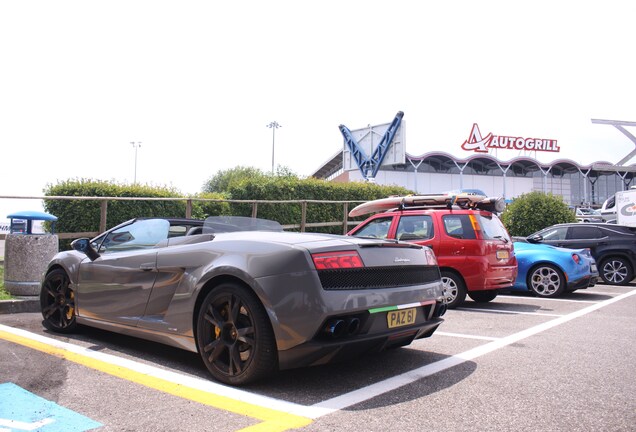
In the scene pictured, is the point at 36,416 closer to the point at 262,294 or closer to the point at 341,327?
the point at 262,294

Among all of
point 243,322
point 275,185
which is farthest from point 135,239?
point 275,185

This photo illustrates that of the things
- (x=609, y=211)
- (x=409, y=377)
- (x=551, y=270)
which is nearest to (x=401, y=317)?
(x=409, y=377)

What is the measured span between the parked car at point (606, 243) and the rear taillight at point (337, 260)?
400 inches

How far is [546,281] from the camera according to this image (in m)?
10.1

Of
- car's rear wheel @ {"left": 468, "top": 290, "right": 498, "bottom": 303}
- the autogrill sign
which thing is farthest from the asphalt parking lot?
the autogrill sign

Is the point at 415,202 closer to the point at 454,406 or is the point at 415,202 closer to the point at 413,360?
the point at 413,360

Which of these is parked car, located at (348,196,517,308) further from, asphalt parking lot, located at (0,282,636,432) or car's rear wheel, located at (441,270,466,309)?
asphalt parking lot, located at (0,282,636,432)

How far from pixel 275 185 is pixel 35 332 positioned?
12.6m

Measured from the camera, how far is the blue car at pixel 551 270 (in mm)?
9875

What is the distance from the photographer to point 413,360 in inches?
188

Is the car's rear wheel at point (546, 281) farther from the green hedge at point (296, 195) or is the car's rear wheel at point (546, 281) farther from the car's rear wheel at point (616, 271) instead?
the green hedge at point (296, 195)

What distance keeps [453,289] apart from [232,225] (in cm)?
450

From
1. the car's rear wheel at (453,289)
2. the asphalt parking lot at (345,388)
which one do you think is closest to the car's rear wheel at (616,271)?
the car's rear wheel at (453,289)

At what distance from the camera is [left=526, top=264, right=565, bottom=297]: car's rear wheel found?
9914mm
